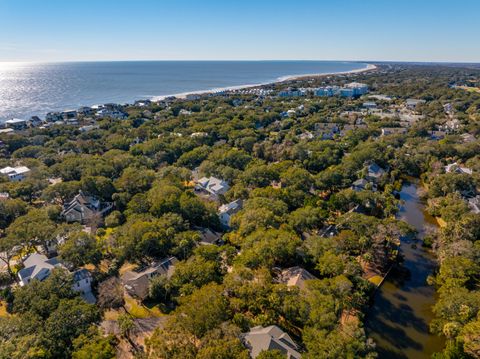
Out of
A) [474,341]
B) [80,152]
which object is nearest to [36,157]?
[80,152]

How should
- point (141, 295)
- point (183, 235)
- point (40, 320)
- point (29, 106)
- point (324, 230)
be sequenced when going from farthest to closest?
point (29, 106)
point (324, 230)
point (183, 235)
point (141, 295)
point (40, 320)

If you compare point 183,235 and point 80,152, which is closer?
point 183,235

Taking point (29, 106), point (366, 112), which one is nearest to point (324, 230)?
point (366, 112)

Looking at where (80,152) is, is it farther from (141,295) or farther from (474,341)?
(474,341)

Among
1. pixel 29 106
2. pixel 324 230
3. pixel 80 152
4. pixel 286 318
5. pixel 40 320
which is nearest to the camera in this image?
pixel 40 320

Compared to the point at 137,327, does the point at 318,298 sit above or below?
above

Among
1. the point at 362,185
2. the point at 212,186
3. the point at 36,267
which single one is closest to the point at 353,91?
the point at 362,185

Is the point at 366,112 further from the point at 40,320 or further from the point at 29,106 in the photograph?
the point at 29,106
